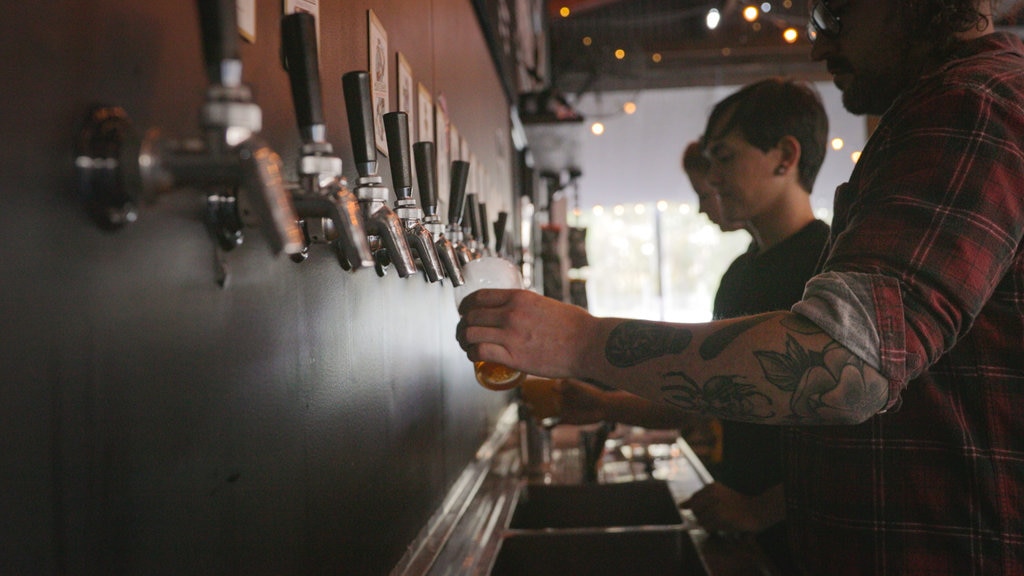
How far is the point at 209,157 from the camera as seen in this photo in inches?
22.1

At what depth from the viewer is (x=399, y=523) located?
156cm

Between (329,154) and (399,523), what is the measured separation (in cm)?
105

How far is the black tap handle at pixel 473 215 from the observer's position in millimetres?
1617

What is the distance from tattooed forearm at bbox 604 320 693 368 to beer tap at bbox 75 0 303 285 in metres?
0.50

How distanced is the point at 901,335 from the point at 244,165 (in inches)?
29.8

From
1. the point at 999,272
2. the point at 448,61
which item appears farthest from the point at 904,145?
the point at 448,61

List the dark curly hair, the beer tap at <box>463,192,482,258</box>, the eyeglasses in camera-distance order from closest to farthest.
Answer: the dark curly hair → the eyeglasses → the beer tap at <box>463,192,482,258</box>

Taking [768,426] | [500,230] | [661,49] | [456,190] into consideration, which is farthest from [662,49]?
[456,190]

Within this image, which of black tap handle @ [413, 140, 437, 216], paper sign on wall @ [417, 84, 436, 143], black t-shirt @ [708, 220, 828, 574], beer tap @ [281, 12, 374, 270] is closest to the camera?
beer tap @ [281, 12, 374, 270]

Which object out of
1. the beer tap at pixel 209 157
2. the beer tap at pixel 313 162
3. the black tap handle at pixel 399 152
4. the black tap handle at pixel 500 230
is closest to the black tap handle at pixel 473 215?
the black tap handle at pixel 500 230

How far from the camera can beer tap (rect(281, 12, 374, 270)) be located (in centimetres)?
67

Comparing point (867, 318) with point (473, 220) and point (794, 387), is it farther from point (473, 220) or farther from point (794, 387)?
point (473, 220)

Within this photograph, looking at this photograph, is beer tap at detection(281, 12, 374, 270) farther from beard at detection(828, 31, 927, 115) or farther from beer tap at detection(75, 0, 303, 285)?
beard at detection(828, 31, 927, 115)

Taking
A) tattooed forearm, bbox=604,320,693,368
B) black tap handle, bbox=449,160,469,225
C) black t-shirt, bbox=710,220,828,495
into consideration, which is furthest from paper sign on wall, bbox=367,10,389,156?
black t-shirt, bbox=710,220,828,495
